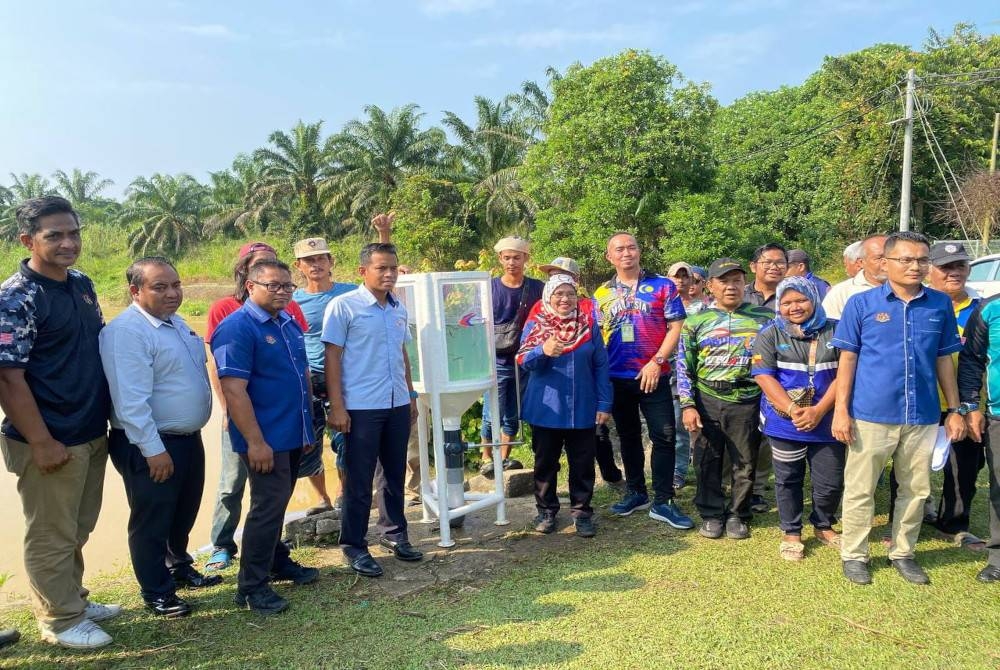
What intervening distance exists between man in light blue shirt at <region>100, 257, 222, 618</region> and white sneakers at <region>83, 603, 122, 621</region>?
0.17 metres

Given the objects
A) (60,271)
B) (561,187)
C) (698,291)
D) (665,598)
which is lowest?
(665,598)

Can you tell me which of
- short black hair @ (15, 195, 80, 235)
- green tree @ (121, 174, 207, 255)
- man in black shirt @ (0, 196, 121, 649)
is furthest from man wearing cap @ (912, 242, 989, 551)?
green tree @ (121, 174, 207, 255)

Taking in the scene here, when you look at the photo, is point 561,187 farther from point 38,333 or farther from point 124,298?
point 124,298

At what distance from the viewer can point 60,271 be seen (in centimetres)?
315

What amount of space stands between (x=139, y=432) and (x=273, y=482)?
2.18 ft

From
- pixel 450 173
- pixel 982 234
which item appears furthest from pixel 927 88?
pixel 450 173

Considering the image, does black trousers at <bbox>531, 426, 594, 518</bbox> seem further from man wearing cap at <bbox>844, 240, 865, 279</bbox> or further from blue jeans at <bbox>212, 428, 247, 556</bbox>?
man wearing cap at <bbox>844, 240, 865, 279</bbox>

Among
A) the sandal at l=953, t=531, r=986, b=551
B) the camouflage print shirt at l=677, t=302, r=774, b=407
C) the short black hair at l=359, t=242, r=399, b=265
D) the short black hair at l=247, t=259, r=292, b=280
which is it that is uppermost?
the short black hair at l=359, t=242, r=399, b=265

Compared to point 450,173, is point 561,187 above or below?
below

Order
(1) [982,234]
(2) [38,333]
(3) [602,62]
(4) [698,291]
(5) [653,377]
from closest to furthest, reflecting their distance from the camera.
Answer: (2) [38,333] → (5) [653,377] → (4) [698,291] → (3) [602,62] → (1) [982,234]

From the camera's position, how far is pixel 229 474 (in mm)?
4086

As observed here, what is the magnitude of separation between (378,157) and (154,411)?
97.1ft

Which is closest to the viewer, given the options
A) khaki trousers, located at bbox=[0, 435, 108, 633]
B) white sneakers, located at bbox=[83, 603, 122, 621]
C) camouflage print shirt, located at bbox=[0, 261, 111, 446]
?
camouflage print shirt, located at bbox=[0, 261, 111, 446]

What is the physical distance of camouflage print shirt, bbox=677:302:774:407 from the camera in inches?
164
